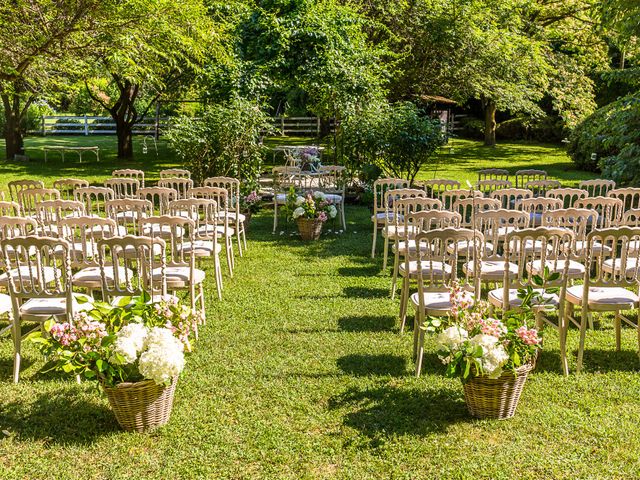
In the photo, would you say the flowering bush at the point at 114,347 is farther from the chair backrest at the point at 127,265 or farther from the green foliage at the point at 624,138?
the green foliage at the point at 624,138

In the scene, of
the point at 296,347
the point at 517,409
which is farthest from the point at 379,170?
the point at 517,409

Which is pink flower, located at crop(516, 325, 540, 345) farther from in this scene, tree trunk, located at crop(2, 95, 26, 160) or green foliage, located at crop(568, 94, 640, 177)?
tree trunk, located at crop(2, 95, 26, 160)

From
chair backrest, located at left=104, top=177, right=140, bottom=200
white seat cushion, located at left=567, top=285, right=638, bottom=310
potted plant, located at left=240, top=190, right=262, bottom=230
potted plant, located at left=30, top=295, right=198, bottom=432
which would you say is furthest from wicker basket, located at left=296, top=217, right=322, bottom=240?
potted plant, located at left=30, top=295, right=198, bottom=432

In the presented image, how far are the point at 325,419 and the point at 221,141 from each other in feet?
25.1

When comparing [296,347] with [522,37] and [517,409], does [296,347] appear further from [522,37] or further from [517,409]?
[522,37]

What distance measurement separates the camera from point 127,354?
345cm

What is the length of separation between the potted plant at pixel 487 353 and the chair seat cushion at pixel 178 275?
2295mm

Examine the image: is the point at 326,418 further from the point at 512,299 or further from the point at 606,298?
the point at 606,298

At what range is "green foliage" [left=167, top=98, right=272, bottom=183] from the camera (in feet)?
34.7

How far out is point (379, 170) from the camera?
11.6 metres

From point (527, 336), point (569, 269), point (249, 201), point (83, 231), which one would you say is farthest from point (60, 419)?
point (249, 201)

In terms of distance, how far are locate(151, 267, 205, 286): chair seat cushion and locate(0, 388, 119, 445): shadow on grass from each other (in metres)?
1.27

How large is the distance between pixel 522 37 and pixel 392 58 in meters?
4.38

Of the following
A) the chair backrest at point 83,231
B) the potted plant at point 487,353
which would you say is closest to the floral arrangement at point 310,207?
the chair backrest at point 83,231
